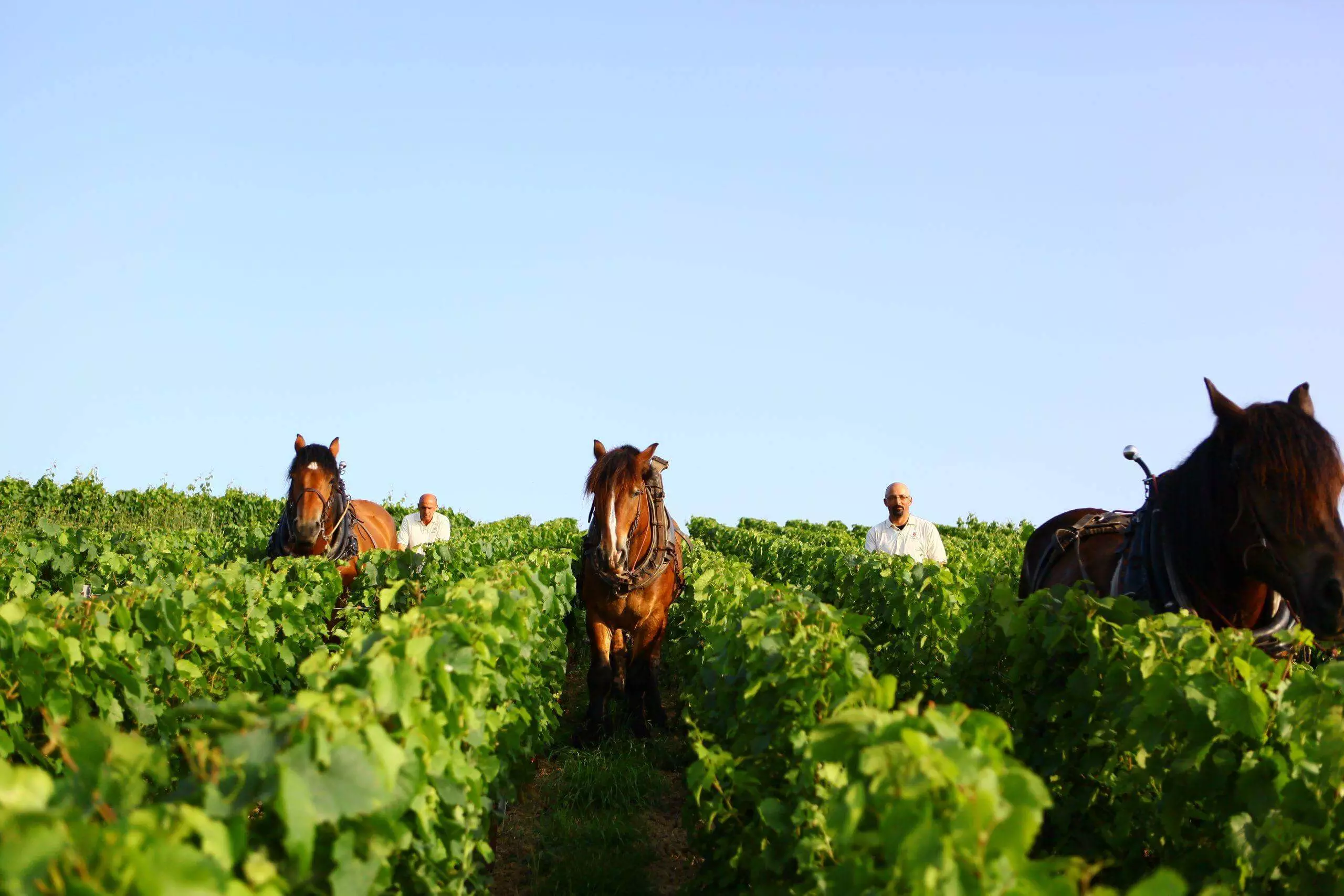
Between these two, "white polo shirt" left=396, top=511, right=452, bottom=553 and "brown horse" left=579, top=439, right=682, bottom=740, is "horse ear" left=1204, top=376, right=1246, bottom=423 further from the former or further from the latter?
"white polo shirt" left=396, top=511, right=452, bottom=553

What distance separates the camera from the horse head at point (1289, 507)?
14.2 feet

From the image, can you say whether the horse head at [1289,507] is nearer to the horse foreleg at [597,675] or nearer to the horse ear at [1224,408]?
the horse ear at [1224,408]

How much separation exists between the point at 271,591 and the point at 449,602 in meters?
2.60

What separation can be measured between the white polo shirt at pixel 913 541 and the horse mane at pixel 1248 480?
5795 mm

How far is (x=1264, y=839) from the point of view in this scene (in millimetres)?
3701

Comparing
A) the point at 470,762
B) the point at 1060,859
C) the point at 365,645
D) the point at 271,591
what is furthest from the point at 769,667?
the point at 271,591

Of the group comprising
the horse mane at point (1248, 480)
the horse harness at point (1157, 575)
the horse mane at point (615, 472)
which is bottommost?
the horse harness at point (1157, 575)

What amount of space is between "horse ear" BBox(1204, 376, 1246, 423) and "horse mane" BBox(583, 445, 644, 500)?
4210mm

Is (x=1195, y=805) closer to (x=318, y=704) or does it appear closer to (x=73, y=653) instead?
(x=318, y=704)

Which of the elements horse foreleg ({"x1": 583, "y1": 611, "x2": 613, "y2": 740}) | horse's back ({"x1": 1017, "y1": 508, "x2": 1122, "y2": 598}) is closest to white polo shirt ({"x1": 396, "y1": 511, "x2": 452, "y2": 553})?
horse foreleg ({"x1": 583, "y1": 611, "x2": 613, "y2": 740})

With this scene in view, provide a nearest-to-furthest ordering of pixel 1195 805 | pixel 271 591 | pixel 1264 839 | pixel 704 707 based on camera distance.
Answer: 1. pixel 1264 839
2. pixel 1195 805
3. pixel 704 707
4. pixel 271 591

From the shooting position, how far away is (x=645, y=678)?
8.78m

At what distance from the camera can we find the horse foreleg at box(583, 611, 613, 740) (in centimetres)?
835

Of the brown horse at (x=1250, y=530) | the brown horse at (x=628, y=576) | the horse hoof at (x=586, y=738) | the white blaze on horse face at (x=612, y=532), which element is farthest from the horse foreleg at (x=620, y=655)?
the brown horse at (x=1250, y=530)
